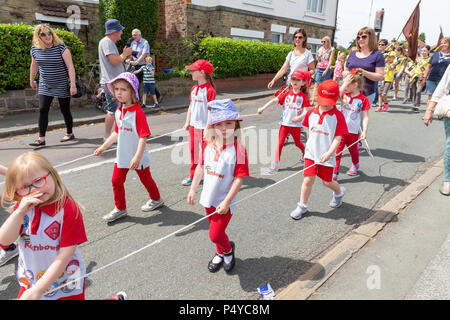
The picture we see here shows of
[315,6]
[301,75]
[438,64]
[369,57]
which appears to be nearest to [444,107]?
[369,57]

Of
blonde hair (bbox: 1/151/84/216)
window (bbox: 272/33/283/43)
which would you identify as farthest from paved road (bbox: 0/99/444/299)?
window (bbox: 272/33/283/43)

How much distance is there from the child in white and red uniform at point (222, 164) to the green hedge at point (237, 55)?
39.2ft

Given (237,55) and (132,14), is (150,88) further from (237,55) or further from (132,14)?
(237,55)

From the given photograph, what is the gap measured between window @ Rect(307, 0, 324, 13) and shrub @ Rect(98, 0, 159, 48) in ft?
45.0

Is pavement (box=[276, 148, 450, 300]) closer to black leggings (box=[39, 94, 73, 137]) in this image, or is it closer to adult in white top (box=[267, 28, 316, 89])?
adult in white top (box=[267, 28, 316, 89])

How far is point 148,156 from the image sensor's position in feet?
12.3

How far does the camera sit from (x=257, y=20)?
59.7ft

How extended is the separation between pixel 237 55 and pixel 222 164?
1290 centimetres

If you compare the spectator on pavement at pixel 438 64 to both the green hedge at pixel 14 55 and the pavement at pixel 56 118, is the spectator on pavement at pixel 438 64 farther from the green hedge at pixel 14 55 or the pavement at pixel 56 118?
the green hedge at pixel 14 55

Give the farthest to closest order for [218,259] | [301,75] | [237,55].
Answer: [237,55], [301,75], [218,259]

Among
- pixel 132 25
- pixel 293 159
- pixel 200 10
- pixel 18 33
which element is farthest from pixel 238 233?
pixel 200 10

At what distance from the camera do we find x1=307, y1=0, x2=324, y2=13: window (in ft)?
74.5

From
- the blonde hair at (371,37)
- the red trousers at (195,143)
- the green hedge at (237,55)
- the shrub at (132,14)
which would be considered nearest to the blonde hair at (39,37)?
the red trousers at (195,143)
